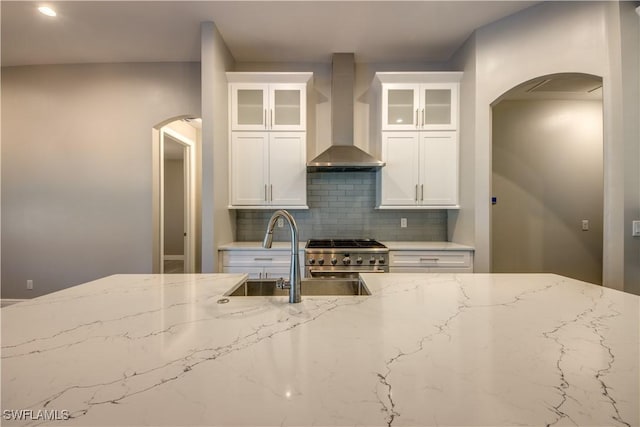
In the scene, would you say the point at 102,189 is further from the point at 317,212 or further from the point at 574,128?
the point at 574,128

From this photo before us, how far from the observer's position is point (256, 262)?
9.14 ft

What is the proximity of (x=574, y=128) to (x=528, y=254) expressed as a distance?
179 centimetres

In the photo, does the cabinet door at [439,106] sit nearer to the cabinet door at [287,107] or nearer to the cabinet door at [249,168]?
the cabinet door at [287,107]

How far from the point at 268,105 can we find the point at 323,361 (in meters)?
2.83

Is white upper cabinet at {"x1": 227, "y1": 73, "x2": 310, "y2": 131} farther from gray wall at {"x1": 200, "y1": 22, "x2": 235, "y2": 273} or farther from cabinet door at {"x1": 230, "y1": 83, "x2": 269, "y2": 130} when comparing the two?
gray wall at {"x1": 200, "y1": 22, "x2": 235, "y2": 273}

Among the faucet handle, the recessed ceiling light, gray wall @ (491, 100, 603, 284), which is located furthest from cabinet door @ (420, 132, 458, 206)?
the recessed ceiling light

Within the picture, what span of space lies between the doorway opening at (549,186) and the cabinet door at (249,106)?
309 cm

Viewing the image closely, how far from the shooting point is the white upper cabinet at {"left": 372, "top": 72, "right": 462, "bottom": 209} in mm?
2994

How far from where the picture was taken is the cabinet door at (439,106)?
2990 mm

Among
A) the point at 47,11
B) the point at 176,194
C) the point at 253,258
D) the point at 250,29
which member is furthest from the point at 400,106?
the point at 176,194

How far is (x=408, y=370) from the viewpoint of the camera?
61 cm

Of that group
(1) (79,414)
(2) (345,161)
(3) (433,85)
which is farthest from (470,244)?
(1) (79,414)

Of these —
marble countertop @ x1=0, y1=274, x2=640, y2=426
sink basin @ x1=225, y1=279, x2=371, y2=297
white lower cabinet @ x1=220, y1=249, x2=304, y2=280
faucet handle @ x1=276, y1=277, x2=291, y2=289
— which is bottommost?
white lower cabinet @ x1=220, y1=249, x2=304, y2=280

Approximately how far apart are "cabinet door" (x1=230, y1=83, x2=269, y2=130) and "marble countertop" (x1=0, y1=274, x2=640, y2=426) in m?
2.29
